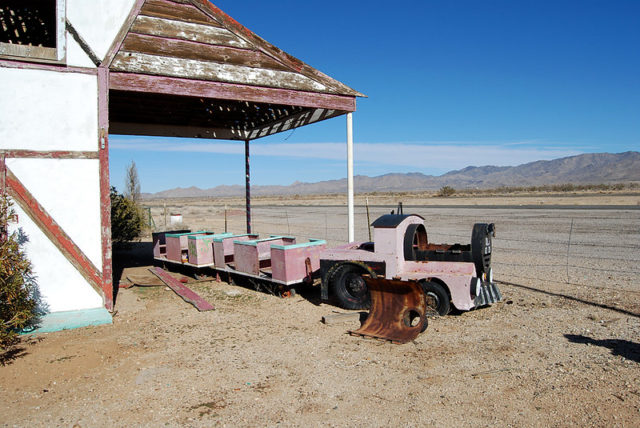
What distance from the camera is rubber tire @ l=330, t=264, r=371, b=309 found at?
25.1ft

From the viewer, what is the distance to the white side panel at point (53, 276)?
6.68 metres

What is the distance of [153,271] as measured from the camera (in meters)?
12.0

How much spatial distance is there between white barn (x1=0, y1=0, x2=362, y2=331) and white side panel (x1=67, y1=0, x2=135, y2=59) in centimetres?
2

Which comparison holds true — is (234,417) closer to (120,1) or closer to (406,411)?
(406,411)

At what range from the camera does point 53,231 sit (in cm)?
684

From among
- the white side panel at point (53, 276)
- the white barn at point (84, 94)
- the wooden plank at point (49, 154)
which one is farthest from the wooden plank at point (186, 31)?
the white side panel at point (53, 276)

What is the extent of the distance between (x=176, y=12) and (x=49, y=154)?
3538mm

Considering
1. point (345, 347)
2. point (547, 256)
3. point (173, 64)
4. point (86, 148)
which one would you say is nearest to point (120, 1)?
point (173, 64)

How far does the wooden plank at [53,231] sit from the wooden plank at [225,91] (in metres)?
2.15

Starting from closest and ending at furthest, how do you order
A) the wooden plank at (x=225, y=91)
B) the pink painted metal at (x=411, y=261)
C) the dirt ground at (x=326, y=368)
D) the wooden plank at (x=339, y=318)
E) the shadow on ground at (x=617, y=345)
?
the dirt ground at (x=326, y=368) < the shadow on ground at (x=617, y=345) < the pink painted metal at (x=411, y=261) < the wooden plank at (x=339, y=318) < the wooden plank at (x=225, y=91)

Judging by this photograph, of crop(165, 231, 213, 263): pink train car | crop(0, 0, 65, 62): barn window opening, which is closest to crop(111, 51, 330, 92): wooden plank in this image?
crop(0, 0, 65, 62): barn window opening

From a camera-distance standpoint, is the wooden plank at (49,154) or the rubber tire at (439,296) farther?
the rubber tire at (439,296)

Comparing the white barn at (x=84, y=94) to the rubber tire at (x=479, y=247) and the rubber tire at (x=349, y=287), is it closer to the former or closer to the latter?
the rubber tire at (x=349, y=287)

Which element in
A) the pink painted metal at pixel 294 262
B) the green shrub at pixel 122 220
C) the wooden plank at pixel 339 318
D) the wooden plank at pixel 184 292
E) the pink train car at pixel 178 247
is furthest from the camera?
the green shrub at pixel 122 220
